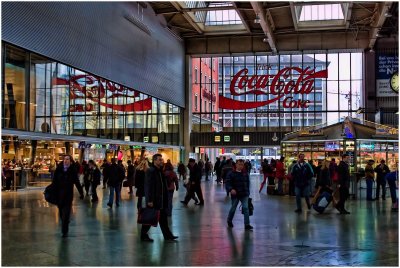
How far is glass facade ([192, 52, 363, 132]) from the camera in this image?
45188 millimetres

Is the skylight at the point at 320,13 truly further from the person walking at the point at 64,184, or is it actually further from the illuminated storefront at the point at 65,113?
the person walking at the point at 64,184

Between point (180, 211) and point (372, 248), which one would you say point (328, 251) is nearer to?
point (372, 248)

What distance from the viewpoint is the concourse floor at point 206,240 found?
7871 millimetres

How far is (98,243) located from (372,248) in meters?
4.61

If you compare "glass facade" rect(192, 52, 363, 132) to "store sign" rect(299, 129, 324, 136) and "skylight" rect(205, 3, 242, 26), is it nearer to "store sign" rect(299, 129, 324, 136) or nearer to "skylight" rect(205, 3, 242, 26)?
"skylight" rect(205, 3, 242, 26)

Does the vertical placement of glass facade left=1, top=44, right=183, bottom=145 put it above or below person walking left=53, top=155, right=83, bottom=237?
above

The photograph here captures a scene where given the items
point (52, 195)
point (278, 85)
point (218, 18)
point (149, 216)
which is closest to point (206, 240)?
point (149, 216)

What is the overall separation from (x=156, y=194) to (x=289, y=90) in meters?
37.0

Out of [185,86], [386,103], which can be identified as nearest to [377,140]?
[386,103]

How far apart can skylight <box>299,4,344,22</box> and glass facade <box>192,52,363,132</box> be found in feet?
13.4

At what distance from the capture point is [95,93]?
2994 cm

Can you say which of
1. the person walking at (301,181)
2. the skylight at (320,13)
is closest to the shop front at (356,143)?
the person walking at (301,181)

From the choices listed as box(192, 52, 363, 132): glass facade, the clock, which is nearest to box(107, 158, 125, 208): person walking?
the clock

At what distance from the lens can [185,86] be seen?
46156 millimetres
